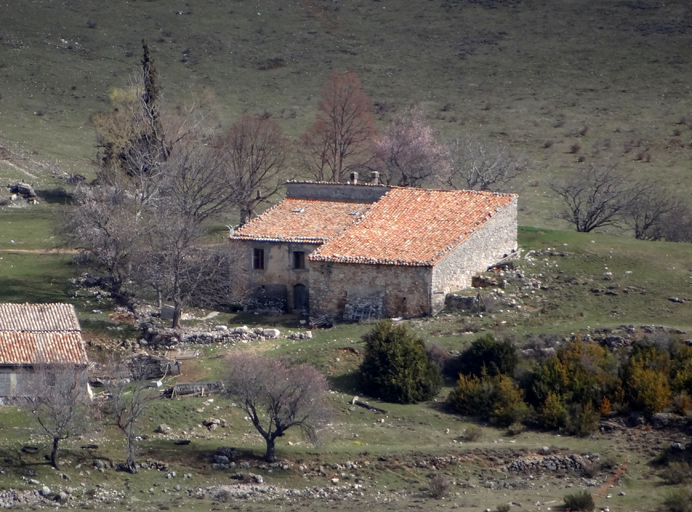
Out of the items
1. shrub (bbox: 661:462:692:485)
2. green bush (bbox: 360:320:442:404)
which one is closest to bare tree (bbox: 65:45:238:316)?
green bush (bbox: 360:320:442:404)

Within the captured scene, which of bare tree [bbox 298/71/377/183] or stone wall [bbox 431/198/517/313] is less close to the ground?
bare tree [bbox 298/71/377/183]

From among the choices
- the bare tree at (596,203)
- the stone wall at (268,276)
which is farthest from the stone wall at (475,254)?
the bare tree at (596,203)

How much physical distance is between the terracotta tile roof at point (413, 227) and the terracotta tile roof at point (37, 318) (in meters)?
9.22

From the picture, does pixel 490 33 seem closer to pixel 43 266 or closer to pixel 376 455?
pixel 43 266

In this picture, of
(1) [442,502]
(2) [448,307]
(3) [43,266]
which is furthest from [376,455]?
(3) [43,266]

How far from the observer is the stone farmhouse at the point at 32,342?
34.7 m

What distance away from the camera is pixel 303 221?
48.0 meters

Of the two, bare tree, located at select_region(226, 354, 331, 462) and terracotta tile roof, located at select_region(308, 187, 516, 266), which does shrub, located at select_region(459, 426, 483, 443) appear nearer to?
bare tree, located at select_region(226, 354, 331, 462)

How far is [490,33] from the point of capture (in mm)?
90125

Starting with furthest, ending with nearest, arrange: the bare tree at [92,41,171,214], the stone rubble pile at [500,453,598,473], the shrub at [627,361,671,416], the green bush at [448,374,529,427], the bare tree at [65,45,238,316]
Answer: the bare tree at [92,41,171,214] < the bare tree at [65,45,238,316] < the shrub at [627,361,671,416] < the green bush at [448,374,529,427] < the stone rubble pile at [500,453,598,473]

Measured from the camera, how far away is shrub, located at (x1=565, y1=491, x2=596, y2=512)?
29.3 meters

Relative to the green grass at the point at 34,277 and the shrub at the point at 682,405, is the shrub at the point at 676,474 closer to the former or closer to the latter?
the shrub at the point at 682,405

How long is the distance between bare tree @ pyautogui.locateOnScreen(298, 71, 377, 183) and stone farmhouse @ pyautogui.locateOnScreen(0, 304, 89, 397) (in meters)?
23.6

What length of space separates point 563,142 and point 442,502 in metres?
48.1
